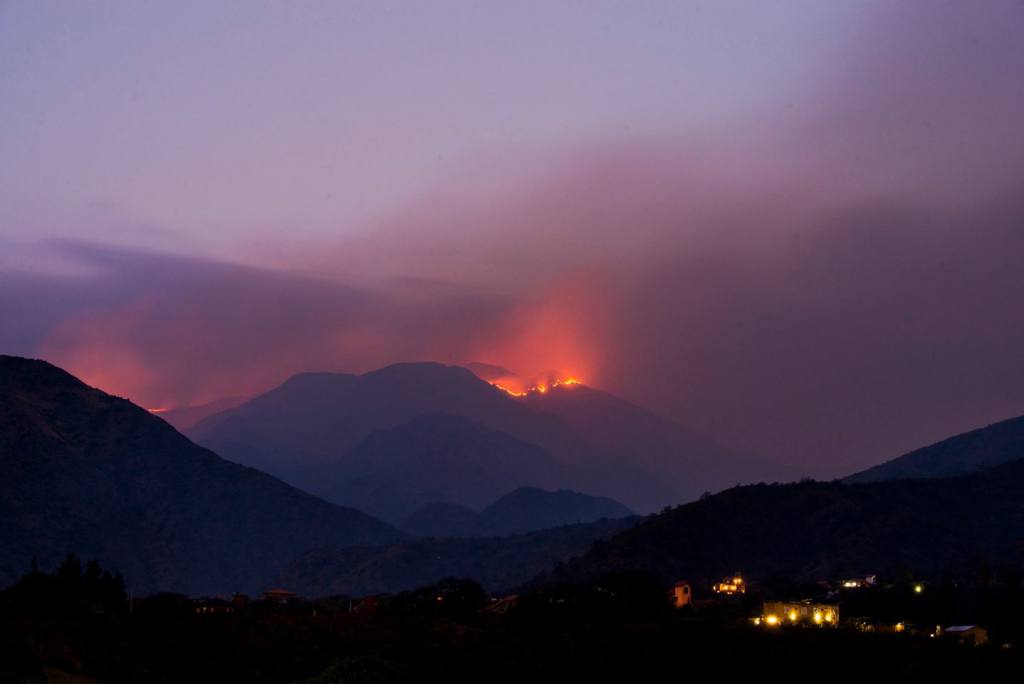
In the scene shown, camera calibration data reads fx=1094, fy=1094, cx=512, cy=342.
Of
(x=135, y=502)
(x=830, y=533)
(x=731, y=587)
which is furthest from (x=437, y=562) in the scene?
(x=731, y=587)

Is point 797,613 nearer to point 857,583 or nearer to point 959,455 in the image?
point 857,583

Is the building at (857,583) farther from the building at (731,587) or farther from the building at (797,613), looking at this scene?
the building at (797,613)

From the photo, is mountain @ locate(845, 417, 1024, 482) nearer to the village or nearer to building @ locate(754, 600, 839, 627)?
the village

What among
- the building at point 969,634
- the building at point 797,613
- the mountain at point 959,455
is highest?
the mountain at point 959,455

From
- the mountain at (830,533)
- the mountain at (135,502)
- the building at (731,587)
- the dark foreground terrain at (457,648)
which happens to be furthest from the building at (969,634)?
the mountain at (135,502)

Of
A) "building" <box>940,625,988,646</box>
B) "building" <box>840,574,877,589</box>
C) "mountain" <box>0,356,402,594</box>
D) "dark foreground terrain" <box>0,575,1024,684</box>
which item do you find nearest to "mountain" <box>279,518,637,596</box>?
"mountain" <box>0,356,402,594</box>

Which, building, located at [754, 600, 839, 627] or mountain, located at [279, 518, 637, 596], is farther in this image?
mountain, located at [279, 518, 637, 596]
